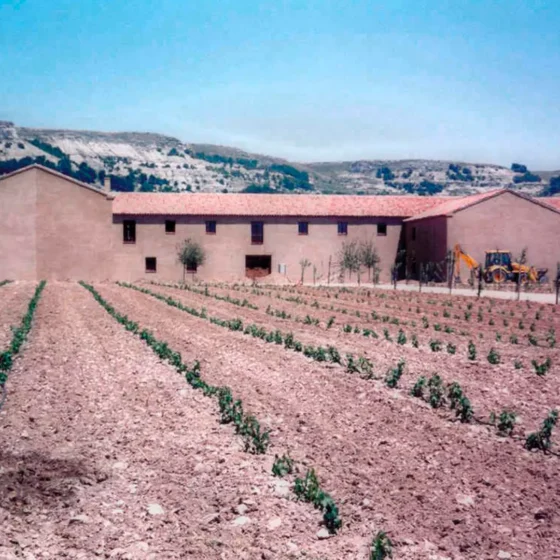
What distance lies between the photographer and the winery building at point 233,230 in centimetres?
3781

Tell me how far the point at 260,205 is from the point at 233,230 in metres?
2.76

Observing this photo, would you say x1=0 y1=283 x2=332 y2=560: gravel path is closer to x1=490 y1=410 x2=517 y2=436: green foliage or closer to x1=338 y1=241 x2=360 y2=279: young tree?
x1=490 y1=410 x2=517 y2=436: green foliage

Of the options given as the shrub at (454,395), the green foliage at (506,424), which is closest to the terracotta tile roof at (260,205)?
the shrub at (454,395)

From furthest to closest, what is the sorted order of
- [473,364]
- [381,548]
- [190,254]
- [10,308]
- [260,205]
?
[260,205] → [190,254] → [10,308] → [473,364] → [381,548]

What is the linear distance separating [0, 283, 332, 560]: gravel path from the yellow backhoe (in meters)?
29.5

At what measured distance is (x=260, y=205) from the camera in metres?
43.2

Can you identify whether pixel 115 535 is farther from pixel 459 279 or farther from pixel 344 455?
pixel 459 279

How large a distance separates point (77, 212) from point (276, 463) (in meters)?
37.1

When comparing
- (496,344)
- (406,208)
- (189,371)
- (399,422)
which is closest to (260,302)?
(496,344)

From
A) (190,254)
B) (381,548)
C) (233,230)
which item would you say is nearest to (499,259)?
(233,230)

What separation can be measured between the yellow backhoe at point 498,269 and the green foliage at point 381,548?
109 ft

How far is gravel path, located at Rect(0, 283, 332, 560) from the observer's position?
Answer: 15.5ft

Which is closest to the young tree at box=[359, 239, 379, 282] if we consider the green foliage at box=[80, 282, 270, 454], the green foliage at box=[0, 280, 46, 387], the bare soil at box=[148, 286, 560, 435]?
the bare soil at box=[148, 286, 560, 435]

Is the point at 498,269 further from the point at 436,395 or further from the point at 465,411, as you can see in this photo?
the point at 465,411
